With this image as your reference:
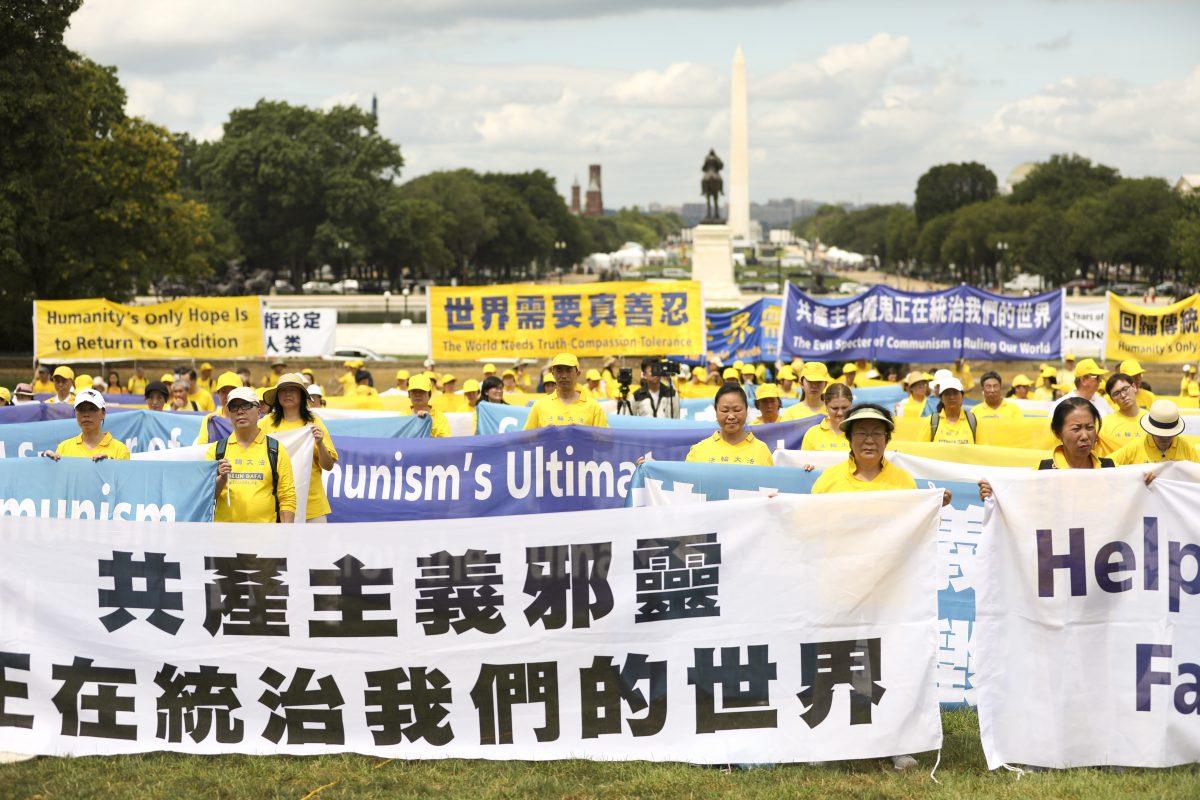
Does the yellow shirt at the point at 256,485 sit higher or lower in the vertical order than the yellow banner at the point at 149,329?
lower

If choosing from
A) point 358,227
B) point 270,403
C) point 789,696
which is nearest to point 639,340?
point 270,403

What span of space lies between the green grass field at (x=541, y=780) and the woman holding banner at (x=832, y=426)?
2.48m

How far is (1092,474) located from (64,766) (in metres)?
5.14

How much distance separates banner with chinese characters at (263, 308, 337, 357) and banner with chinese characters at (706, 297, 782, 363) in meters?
6.90

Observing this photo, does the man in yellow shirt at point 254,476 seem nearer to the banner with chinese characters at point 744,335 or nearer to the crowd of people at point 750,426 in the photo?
the crowd of people at point 750,426

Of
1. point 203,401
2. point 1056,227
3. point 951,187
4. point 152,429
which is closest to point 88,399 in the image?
point 152,429

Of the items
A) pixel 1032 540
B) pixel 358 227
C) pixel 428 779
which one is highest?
pixel 358 227

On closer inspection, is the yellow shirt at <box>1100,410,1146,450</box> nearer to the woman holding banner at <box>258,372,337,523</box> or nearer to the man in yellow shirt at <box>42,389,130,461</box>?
the woman holding banner at <box>258,372,337,523</box>

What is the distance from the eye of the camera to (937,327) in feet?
67.6

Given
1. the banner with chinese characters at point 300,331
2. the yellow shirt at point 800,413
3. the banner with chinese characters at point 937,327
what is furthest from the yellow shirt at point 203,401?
the banner with chinese characters at point 937,327

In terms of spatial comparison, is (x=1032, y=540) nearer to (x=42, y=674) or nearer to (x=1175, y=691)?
(x=1175, y=691)

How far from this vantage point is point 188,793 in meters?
6.34

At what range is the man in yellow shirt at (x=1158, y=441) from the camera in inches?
296

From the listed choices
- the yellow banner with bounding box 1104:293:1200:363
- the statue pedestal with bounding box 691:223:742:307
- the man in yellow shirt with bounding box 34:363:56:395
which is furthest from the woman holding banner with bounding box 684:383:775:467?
the statue pedestal with bounding box 691:223:742:307
